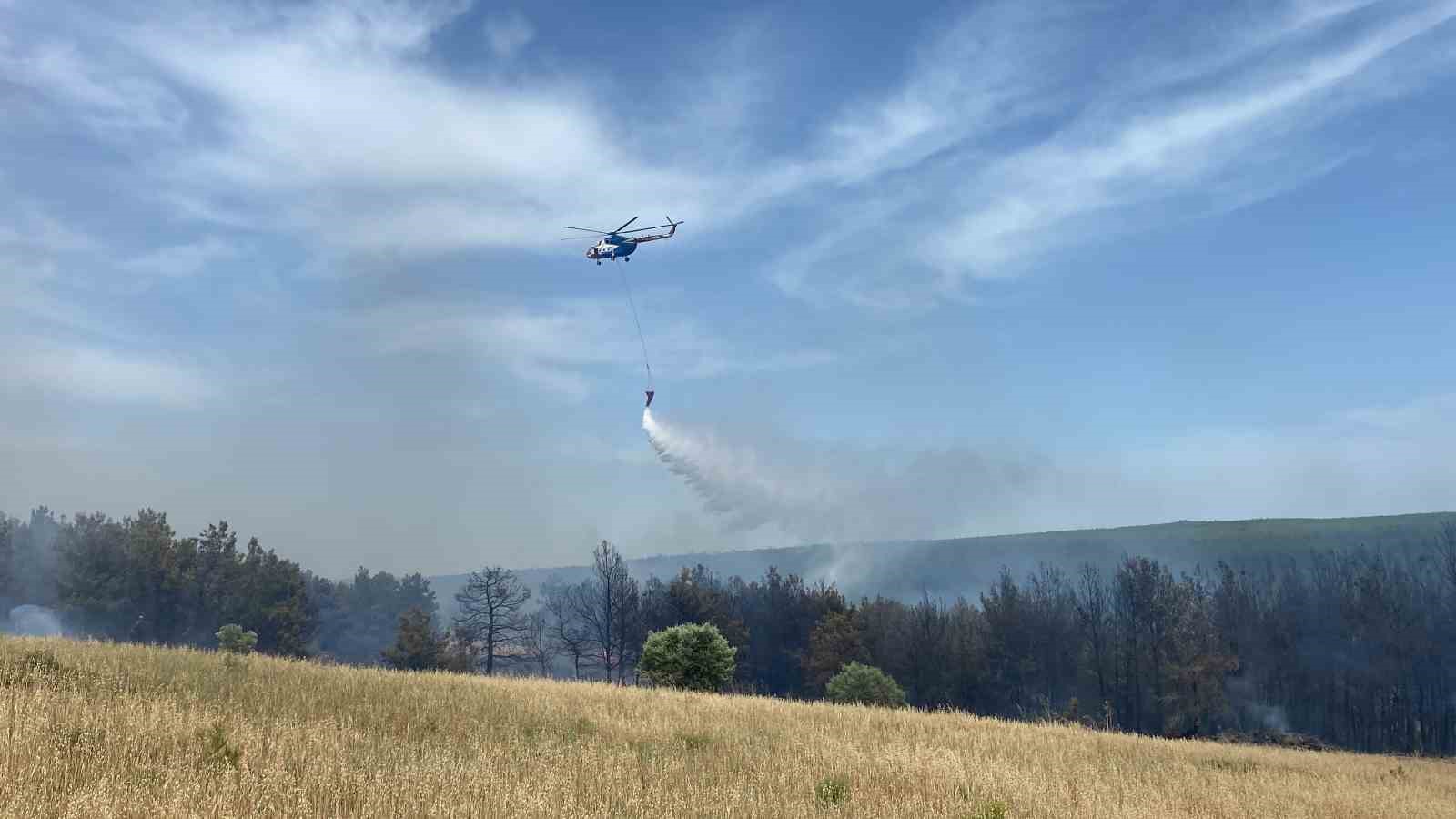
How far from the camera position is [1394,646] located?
97625 millimetres

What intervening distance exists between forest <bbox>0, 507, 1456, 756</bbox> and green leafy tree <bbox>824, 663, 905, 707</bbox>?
36.2 metres

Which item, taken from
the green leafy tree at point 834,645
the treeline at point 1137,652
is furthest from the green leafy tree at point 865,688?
the green leafy tree at point 834,645

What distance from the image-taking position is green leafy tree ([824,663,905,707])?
55.8m

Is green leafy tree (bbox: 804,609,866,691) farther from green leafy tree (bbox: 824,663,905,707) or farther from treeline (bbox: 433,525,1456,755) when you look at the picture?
green leafy tree (bbox: 824,663,905,707)

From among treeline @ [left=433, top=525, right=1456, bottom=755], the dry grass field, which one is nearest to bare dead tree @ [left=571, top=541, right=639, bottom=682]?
treeline @ [left=433, top=525, right=1456, bottom=755]

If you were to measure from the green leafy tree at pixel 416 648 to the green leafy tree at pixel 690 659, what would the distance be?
167 feet

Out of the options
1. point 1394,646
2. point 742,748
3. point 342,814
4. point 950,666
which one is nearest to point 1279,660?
point 1394,646

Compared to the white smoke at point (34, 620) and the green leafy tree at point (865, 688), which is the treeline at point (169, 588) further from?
the green leafy tree at point (865, 688)

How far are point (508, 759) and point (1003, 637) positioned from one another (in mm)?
98722

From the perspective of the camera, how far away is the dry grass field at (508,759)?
9977 millimetres

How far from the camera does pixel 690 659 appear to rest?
43.9 metres

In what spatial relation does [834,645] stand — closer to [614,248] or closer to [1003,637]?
[1003,637]

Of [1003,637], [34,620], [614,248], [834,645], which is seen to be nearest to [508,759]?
[614,248]

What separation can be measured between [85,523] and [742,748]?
471 feet
